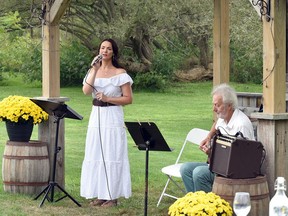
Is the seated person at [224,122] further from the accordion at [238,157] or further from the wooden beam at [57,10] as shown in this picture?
the wooden beam at [57,10]

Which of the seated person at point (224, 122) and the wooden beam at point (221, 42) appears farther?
the wooden beam at point (221, 42)

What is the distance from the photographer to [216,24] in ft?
32.6

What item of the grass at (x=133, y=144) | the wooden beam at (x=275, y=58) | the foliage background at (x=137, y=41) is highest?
the foliage background at (x=137, y=41)

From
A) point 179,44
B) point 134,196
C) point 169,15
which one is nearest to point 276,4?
point 134,196

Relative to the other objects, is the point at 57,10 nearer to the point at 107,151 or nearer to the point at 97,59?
the point at 97,59

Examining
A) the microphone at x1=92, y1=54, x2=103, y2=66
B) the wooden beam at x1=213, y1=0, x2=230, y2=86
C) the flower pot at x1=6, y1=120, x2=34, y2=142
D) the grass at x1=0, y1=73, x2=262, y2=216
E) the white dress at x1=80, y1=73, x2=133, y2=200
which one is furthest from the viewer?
the wooden beam at x1=213, y1=0, x2=230, y2=86

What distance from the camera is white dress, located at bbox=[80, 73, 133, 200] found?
807cm

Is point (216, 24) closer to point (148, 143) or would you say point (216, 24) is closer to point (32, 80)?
point (148, 143)

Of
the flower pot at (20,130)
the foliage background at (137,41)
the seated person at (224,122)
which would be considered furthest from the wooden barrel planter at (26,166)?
the foliage background at (137,41)

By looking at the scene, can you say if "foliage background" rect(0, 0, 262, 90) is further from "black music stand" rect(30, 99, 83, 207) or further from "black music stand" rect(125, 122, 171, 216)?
"black music stand" rect(125, 122, 171, 216)

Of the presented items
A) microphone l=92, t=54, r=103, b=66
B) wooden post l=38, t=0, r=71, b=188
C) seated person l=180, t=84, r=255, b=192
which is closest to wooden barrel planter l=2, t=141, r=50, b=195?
wooden post l=38, t=0, r=71, b=188

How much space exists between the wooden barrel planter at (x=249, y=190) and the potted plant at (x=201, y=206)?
34 cm

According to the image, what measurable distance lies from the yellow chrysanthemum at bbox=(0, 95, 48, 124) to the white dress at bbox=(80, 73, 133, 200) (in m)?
0.92

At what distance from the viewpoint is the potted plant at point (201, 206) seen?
5590 mm
